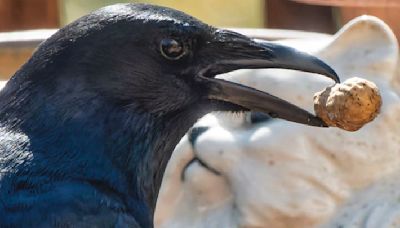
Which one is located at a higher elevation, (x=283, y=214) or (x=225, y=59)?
(x=225, y=59)

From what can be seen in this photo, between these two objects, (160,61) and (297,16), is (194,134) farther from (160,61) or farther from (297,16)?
(297,16)

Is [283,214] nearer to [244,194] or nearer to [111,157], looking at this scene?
[244,194]

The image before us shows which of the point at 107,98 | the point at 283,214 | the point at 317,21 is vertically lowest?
the point at 317,21

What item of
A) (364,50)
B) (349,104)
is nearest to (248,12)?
(364,50)

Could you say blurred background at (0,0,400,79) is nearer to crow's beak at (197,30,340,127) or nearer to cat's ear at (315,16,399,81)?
cat's ear at (315,16,399,81)

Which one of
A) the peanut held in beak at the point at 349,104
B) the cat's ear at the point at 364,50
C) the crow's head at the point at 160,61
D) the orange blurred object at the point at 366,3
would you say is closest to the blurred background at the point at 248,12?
the orange blurred object at the point at 366,3

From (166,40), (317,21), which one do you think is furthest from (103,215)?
(317,21)

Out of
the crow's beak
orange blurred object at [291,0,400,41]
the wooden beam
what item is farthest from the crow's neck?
the wooden beam

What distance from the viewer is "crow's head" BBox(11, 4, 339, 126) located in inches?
73.6

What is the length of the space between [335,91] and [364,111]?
1.9 inches

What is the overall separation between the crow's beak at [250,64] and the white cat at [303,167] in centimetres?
25

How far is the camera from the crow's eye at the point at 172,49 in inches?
74.3

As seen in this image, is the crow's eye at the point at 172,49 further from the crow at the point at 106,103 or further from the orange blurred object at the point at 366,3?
the orange blurred object at the point at 366,3

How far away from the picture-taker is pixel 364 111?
2.02 metres
